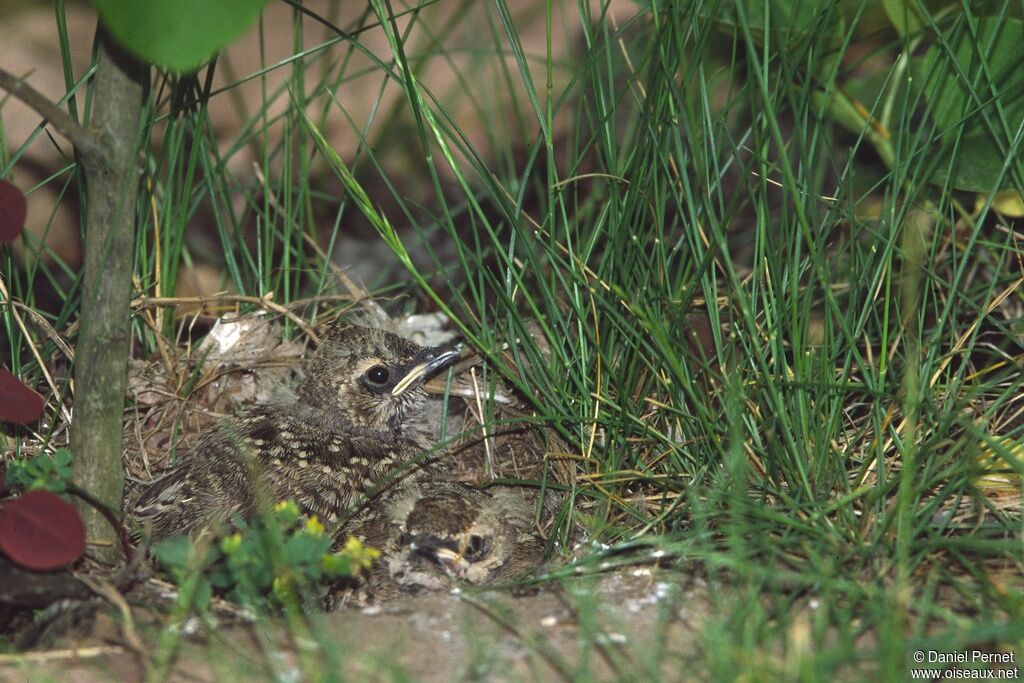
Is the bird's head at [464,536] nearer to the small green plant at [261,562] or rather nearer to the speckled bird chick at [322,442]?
the speckled bird chick at [322,442]

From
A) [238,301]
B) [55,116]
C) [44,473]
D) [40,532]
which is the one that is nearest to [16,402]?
[44,473]

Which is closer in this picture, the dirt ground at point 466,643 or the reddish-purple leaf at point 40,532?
the dirt ground at point 466,643

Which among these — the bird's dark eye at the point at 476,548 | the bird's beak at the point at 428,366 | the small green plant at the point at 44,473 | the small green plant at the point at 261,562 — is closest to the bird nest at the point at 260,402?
the bird's beak at the point at 428,366

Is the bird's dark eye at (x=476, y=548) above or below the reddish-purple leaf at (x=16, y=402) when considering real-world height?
below

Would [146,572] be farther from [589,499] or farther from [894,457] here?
[894,457]

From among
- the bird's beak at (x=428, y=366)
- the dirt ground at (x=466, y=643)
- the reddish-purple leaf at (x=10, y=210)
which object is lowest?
the dirt ground at (x=466, y=643)

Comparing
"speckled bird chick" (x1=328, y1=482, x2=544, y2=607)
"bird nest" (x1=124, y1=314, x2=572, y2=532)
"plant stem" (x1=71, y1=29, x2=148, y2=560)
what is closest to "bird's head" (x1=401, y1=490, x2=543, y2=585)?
"speckled bird chick" (x1=328, y1=482, x2=544, y2=607)

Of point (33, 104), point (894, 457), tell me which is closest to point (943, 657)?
point (894, 457)
